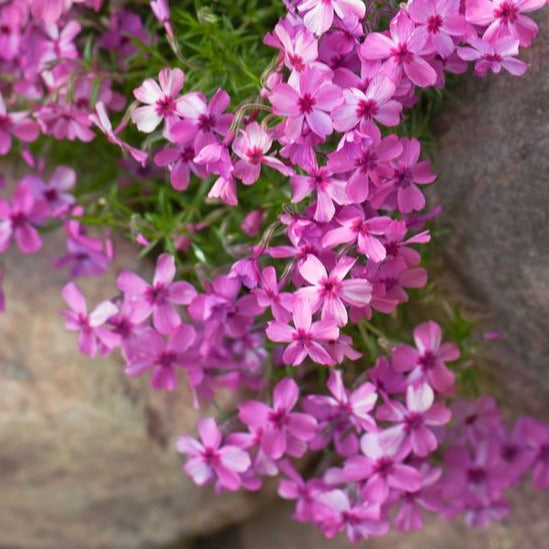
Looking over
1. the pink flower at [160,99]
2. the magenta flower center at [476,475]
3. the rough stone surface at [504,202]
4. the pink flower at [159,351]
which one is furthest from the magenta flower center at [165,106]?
the magenta flower center at [476,475]

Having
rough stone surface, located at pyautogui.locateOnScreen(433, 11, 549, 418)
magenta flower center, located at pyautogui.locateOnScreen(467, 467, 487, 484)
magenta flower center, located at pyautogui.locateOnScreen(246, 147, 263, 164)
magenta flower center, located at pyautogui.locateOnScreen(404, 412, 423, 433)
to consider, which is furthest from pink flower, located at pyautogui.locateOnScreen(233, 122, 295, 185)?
magenta flower center, located at pyautogui.locateOnScreen(467, 467, 487, 484)

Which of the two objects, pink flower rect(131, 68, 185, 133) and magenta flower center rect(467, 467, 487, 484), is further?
magenta flower center rect(467, 467, 487, 484)

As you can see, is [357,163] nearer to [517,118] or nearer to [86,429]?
[517,118]

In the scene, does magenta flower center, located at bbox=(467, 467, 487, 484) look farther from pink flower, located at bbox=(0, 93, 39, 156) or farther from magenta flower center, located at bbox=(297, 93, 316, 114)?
pink flower, located at bbox=(0, 93, 39, 156)

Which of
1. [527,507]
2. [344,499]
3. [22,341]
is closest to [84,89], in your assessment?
[22,341]

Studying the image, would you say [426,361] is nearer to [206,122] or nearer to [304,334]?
[304,334]

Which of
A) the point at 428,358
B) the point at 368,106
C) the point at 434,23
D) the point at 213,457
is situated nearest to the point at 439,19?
the point at 434,23

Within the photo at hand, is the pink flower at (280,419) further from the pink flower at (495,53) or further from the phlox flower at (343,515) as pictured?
the pink flower at (495,53)
